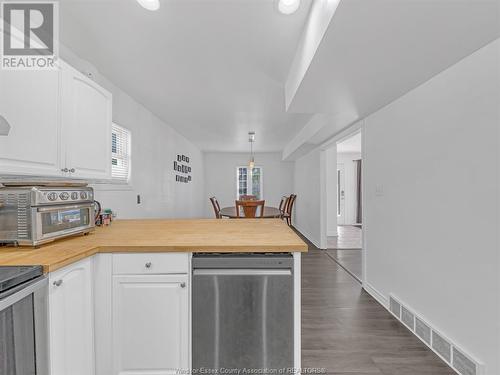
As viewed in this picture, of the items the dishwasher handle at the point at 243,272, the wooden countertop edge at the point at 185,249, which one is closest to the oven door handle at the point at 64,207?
the wooden countertop edge at the point at 185,249

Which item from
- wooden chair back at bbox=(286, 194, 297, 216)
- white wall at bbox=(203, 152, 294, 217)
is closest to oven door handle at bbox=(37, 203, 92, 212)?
wooden chair back at bbox=(286, 194, 297, 216)

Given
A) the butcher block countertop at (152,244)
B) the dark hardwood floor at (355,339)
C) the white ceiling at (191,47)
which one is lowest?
the dark hardwood floor at (355,339)

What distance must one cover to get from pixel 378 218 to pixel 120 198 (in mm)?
2919

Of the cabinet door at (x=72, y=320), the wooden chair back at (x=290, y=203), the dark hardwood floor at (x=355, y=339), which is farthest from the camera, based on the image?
the wooden chair back at (x=290, y=203)

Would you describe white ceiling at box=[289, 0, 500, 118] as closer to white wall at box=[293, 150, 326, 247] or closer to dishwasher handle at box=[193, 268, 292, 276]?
dishwasher handle at box=[193, 268, 292, 276]

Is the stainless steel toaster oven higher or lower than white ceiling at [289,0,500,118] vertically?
lower

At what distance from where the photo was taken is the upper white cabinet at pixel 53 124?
1256 millimetres

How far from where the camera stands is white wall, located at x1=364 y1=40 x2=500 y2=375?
146 cm

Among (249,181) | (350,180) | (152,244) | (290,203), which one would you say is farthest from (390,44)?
(350,180)

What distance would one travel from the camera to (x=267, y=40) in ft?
6.33

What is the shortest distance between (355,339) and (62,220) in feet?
7.59

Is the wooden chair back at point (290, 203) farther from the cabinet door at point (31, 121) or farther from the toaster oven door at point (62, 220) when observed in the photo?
the cabinet door at point (31, 121)

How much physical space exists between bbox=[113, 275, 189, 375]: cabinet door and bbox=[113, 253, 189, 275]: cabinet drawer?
0.10 feet

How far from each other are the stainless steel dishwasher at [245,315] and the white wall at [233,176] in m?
6.91
